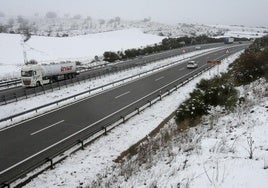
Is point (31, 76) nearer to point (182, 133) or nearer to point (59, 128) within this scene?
point (59, 128)

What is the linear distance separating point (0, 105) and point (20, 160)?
1402 centimetres

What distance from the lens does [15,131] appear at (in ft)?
58.7

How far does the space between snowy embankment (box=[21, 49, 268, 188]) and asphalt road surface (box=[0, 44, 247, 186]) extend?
5.24 feet

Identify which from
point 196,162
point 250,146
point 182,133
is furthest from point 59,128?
point 250,146

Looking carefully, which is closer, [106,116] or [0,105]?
[106,116]

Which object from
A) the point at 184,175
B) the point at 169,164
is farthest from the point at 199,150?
the point at 184,175

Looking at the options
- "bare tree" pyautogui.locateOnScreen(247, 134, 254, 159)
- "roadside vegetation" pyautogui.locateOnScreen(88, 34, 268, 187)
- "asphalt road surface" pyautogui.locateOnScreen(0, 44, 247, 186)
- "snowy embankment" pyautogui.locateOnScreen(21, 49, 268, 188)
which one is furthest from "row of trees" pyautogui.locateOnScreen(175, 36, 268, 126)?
"bare tree" pyautogui.locateOnScreen(247, 134, 254, 159)

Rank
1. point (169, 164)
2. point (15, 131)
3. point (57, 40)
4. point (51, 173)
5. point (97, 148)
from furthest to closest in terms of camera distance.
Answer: point (57, 40), point (15, 131), point (97, 148), point (51, 173), point (169, 164)

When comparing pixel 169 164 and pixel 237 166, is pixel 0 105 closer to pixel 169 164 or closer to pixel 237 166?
pixel 169 164

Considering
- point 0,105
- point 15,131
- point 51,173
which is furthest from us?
point 0,105

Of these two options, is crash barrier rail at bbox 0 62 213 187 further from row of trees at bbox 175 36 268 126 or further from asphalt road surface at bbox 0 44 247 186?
row of trees at bbox 175 36 268 126

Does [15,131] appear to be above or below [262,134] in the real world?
below

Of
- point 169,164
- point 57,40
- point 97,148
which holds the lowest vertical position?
point 97,148

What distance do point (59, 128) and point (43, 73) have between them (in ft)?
62.3
